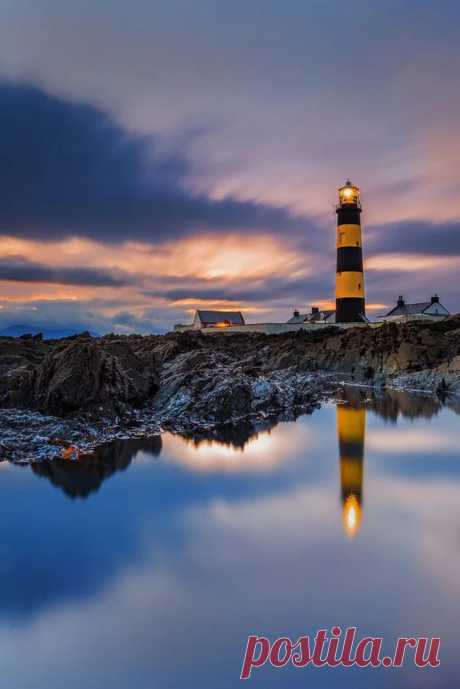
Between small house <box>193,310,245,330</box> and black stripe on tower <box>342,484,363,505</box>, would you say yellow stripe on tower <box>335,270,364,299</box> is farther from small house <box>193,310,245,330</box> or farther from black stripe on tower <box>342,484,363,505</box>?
black stripe on tower <box>342,484,363,505</box>

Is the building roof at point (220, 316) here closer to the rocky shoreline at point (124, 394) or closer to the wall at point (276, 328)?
the wall at point (276, 328)

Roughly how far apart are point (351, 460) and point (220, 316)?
42.8m

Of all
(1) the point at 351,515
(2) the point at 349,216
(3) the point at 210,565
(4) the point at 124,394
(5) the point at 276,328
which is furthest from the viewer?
(5) the point at 276,328

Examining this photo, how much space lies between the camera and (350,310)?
34.7 meters

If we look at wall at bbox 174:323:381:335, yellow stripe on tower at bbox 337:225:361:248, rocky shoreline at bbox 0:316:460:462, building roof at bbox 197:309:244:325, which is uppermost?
yellow stripe on tower at bbox 337:225:361:248

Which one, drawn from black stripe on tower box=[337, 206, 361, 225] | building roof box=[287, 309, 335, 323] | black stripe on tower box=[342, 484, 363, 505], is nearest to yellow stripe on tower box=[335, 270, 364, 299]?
Result: black stripe on tower box=[337, 206, 361, 225]

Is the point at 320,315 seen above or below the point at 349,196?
below

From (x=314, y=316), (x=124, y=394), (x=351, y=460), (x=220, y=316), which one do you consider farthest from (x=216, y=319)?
(x=351, y=460)

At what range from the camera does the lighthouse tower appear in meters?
34.4

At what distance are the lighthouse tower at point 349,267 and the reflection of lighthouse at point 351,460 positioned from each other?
65.3 ft

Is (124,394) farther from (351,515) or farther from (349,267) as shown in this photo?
(349,267)

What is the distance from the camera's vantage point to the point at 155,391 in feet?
43.5

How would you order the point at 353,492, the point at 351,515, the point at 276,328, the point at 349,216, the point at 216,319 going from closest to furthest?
the point at 351,515 → the point at 353,492 → the point at 349,216 → the point at 276,328 → the point at 216,319

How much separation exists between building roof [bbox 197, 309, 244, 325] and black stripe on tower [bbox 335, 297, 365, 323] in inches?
716
